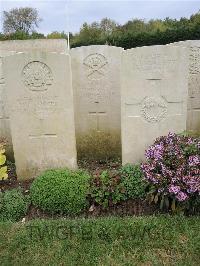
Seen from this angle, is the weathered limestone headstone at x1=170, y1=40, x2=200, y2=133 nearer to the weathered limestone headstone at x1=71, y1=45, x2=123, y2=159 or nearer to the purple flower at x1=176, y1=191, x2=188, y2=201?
the weathered limestone headstone at x1=71, y1=45, x2=123, y2=159

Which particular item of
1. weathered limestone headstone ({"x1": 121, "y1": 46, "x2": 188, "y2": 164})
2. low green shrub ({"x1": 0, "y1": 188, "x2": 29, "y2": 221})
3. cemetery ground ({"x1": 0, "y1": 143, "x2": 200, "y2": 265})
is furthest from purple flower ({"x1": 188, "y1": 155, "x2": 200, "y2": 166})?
low green shrub ({"x1": 0, "y1": 188, "x2": 29, "y2": 221})

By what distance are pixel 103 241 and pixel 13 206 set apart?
1.33 m

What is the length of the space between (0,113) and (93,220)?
329cm

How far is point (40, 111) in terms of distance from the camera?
17.6 ft

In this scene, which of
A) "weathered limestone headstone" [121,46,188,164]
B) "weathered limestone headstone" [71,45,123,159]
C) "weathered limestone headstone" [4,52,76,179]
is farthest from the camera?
"weathered limestone headstone" [71,45,123,159]

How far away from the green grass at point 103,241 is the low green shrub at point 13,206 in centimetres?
36

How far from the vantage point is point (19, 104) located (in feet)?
17.5

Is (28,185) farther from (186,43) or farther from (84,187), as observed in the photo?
(186,43)

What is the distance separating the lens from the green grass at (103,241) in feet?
12.0

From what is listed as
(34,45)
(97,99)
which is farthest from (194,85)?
(34,45)

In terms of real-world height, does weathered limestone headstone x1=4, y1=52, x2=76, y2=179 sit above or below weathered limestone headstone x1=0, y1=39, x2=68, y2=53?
below

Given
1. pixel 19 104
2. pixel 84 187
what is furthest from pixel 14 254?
pixel 19 104

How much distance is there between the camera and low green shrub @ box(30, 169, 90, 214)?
4.62m

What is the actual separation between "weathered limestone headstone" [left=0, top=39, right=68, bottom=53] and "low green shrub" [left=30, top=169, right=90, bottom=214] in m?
3.46
